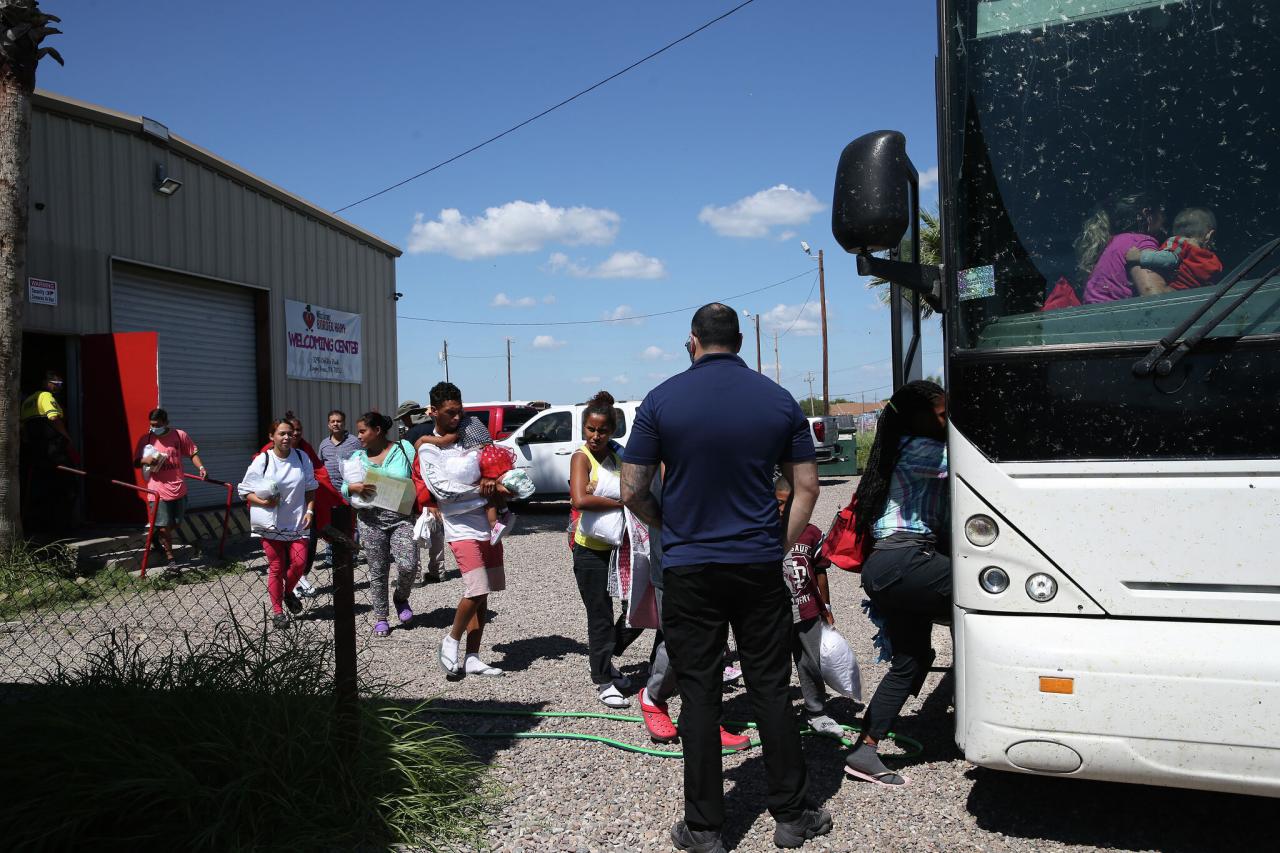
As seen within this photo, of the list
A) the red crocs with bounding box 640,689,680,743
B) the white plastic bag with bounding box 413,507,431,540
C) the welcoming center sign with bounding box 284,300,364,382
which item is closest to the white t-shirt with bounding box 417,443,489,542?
the white plastic bag with bounding box 413,507,431,540

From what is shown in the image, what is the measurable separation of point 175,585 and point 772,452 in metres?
7.77

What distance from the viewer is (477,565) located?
19.4 feet

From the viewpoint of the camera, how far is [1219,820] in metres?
3.71

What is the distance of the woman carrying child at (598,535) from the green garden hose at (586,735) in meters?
0.37

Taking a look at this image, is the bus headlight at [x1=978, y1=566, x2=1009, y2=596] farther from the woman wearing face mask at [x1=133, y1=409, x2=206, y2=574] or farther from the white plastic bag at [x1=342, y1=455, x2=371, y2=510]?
the woman wearing face mask at [x1=133, y1=409, x2=206, y2=574]

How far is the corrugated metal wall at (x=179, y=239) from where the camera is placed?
11.4 meters

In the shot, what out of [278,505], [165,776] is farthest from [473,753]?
[278,505]

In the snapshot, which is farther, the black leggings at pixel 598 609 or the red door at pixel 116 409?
the red door at pixel 116 409

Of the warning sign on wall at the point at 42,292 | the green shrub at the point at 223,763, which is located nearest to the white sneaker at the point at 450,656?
the green shrub at the point at 223,763

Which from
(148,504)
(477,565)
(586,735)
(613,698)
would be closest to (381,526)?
(477,565)

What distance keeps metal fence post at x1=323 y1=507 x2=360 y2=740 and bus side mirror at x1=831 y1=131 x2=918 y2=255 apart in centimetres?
216

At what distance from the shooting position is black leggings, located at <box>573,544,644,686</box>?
552cm

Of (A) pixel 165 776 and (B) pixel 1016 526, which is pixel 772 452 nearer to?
(B) pixel 1016 526

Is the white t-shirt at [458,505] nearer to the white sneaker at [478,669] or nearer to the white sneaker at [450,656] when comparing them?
the white sneaker at [450,656]
